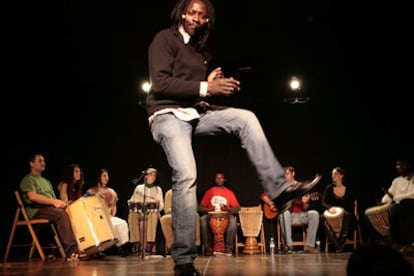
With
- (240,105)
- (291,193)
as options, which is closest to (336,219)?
(240,105)

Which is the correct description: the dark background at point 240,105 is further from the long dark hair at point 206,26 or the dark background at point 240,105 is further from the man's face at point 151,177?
the long dark hair at point 206,26

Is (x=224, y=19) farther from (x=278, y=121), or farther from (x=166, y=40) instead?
(x=166, y=40)

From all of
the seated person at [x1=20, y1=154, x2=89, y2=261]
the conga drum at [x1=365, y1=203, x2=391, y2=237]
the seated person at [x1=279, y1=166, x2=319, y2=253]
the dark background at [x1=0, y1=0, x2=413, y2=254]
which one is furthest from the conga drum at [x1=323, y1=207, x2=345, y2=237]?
the seated person at [x1=20, y1=154, x2=89, y2=261]

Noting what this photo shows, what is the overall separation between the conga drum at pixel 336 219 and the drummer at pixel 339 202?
1.5 inches

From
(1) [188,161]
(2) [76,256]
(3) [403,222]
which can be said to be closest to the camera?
(1) [188,161]

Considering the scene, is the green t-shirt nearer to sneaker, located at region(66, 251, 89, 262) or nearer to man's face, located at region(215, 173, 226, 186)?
sneaker, located at region(66, 251, 89, 262)

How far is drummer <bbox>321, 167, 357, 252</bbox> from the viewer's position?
835 centimetres

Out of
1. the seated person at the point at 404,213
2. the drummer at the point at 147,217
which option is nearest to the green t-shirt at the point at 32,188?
the drummer at the point at 147,217

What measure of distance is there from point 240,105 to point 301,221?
8.27 ft

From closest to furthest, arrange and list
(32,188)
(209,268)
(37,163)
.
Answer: (209,268), (32,188), (37,163)

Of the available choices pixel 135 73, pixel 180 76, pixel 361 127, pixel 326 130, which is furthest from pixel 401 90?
pixel 180 76

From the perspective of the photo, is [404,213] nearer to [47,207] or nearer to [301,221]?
[301,221]

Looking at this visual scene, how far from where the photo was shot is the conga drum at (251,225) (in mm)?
8508

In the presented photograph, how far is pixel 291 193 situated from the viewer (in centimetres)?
246
